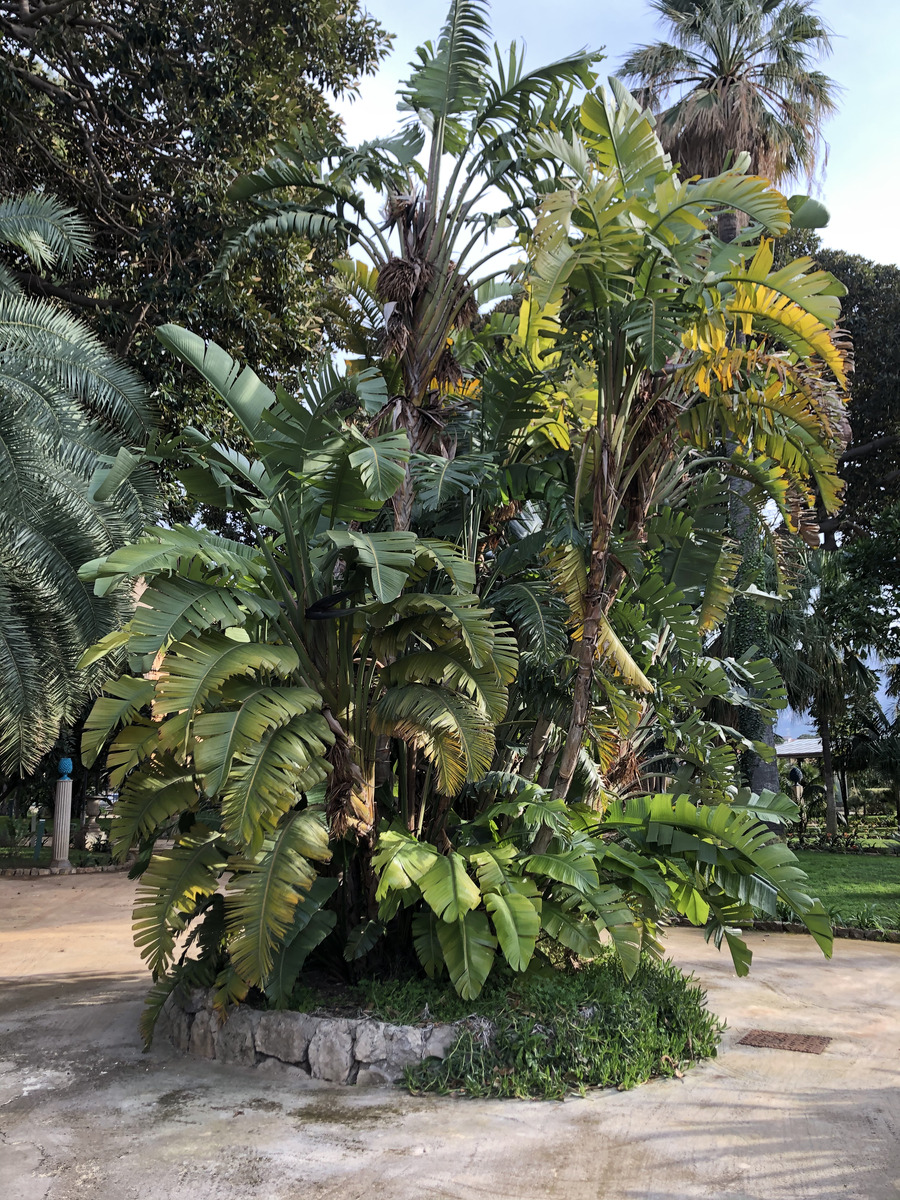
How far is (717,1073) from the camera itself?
6.32 metres

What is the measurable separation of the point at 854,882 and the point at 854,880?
27cm

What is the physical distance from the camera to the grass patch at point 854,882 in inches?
491

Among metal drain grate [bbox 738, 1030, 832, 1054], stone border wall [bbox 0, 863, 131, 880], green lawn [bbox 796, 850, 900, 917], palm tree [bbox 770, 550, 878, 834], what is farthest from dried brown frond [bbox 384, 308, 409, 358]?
stone border wall [bbox 0, 863, 131, 880]

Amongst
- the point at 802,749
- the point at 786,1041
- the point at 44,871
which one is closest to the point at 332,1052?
the point at 786,1041

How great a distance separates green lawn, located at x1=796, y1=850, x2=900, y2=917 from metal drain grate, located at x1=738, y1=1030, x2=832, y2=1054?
4.87m

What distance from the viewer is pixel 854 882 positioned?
14836 mm

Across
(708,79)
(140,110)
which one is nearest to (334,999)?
(140,110)

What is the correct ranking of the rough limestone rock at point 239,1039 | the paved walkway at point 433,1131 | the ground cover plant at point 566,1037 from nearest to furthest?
the paved walkway at point 433,1131, the ground cover plant at point 566,1037, the rough limestone rock at point 239,1039

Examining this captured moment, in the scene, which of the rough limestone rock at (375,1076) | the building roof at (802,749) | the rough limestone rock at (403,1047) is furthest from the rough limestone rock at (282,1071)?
the building roof at (802,749)

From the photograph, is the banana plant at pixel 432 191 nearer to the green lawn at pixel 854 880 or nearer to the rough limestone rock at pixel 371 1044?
the rough limestone rock at pixel 371 1044

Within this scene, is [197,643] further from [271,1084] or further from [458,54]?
[458,54]

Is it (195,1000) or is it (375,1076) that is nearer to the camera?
(375,1076)

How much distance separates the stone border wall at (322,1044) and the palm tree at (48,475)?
439cm

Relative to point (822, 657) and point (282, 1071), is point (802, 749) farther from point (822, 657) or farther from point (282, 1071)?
point (282, 1071)
